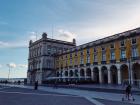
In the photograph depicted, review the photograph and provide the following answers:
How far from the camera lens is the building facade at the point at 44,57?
72.9m

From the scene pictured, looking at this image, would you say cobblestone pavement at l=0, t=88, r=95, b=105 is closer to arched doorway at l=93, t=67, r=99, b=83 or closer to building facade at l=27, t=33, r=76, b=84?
arched doorway at l=93, t=67, r=99, b=83

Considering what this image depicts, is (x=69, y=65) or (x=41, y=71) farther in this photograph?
(x=41, y=71)

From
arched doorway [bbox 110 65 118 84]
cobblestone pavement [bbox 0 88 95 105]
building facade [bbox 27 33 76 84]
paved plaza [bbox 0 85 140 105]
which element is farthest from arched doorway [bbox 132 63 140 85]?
building facade [bbox 27 33 76 84]

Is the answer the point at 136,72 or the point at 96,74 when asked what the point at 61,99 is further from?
the point at 96,74

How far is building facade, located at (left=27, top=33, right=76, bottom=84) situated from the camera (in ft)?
239

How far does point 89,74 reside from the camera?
57062 mm

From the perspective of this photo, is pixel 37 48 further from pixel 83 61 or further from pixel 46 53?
pixel 83 61

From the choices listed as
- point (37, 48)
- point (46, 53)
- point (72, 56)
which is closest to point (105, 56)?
point (72, 56)

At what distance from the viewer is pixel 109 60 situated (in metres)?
48.2

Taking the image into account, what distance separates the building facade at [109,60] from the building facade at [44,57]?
37.3 feet

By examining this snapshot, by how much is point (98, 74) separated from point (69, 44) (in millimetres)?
31581

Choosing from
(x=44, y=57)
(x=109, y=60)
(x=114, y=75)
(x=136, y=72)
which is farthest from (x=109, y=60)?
(x=44, y=57)

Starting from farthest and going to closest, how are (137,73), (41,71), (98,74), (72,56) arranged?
1. (41,71)
2. (72,56)
3. (98,74)
4. (137,73)

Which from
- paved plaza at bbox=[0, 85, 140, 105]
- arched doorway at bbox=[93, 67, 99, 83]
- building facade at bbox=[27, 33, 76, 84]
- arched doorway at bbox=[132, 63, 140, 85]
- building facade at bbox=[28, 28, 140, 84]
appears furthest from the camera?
building facade at bbox=[27, 33, 76, 84]
